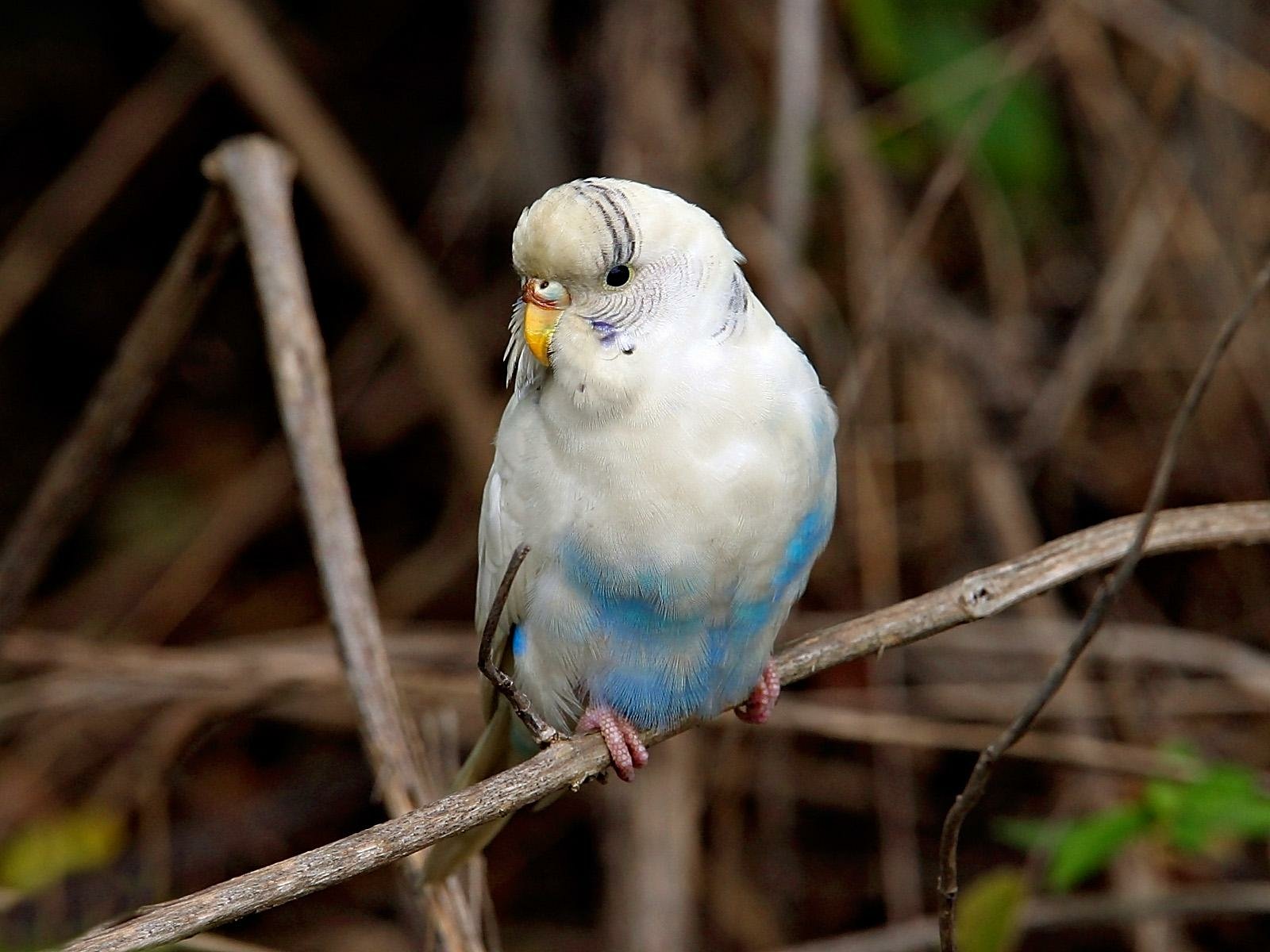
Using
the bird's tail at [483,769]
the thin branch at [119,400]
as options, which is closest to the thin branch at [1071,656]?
Result: the bird's tail at [483,769]

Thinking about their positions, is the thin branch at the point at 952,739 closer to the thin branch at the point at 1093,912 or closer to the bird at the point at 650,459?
the thin branch at the point at 1093,912

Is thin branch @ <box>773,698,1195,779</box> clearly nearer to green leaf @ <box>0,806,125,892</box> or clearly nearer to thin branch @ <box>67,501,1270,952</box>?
thin branch @ <box>67,501,1270,952</box>

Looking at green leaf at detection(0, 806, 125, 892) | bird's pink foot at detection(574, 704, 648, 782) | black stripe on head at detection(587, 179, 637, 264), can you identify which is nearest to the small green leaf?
bird's pink foot at detection(574, 704, 648, 782)

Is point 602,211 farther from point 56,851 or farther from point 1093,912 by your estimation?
point 56,851

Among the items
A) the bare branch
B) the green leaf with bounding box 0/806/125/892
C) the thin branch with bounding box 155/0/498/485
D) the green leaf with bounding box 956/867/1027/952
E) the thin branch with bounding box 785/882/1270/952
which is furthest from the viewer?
the bare branch

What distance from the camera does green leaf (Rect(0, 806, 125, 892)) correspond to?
10.3 ft

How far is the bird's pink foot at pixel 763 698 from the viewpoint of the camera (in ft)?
7.01

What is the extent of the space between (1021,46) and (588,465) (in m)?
2.21

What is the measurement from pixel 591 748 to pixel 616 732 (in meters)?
0.08

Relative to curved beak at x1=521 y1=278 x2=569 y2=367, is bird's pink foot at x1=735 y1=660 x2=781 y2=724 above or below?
below

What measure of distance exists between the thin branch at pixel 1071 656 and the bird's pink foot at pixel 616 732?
455 mm

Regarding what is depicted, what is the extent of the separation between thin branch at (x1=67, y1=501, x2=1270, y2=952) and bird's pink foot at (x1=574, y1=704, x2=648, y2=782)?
0.02 metres

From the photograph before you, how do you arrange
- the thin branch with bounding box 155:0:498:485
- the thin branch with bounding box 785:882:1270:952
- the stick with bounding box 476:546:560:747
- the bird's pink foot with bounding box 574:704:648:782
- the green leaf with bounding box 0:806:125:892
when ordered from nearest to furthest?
the stick with bounding box 476:546:560:747 < the bird's pink foot with bounding box 574:704:648:782 < the thin branch with bounding box 785:882:1270:952 < the green leaf with bounding box 0:806:125:892 < the thin branch with bounding box 155:0:498:485

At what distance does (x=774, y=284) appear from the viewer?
3570 millimetres
